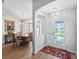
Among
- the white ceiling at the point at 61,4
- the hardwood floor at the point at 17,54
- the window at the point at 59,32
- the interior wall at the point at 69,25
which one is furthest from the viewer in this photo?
the window at the point at 59,32

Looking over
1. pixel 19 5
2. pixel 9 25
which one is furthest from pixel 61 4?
pixel 9 25

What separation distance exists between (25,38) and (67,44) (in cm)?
314

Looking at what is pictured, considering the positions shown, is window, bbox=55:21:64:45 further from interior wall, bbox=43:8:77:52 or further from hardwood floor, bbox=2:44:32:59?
hardwood floor, bbox=2:44:32:59

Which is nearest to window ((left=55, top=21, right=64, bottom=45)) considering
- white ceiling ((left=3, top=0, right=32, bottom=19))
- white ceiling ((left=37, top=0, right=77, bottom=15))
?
white ceiling ((left=37, top=0, right=77, bottom=15))

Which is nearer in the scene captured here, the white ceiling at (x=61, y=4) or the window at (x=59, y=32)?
the white ceiling at (x=61, y=4)

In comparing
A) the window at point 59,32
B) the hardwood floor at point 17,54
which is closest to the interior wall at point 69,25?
the window at point 59,32

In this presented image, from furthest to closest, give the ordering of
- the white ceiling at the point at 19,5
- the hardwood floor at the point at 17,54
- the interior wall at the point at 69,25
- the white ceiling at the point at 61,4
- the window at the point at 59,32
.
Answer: the window at the point at 59,32
the white ceiling at the point at 19,5
the interior wall at the point at 69,25
the hardwood floor at the point at 17,54
the white ceiling at the point at 61,4

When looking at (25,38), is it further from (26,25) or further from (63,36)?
(26,25)

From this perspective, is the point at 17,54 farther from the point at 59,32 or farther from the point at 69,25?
the point at 69,25

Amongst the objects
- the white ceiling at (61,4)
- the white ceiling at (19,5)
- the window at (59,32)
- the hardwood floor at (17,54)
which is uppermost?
the white ceiling at (19,5)

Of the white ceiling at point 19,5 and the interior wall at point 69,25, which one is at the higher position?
the white ceiling at point 19,5

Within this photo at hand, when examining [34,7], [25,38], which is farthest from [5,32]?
[34,7]

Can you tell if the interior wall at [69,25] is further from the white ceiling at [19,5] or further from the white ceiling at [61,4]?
the white ceiling at [19,5]

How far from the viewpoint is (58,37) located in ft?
17.7
